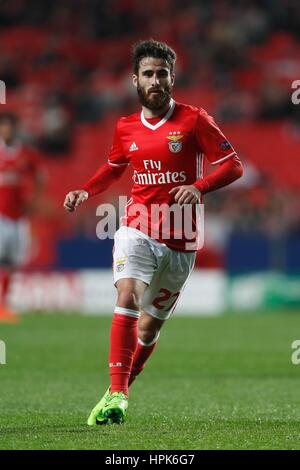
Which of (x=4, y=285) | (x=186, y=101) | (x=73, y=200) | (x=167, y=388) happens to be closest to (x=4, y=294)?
(x=4, y=285)

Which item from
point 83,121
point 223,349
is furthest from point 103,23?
point 223,349

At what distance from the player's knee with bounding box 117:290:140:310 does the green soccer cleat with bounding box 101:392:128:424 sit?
475 millimetres

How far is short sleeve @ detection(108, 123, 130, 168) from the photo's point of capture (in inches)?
237

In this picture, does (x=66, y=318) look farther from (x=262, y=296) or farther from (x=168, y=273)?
(x=168, y=273)

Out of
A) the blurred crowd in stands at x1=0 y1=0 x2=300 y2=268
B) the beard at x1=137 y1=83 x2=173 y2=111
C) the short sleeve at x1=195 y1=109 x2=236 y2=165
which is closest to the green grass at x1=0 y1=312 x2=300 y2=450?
the short sleeve at x1=195 y1=109 x2=236 y2=165

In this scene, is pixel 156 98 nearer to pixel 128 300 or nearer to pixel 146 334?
pixel 128 300

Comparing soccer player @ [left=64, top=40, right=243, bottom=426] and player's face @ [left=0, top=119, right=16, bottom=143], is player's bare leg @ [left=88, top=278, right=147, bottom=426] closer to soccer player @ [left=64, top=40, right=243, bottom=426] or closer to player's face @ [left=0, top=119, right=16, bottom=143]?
soccer player @ [left=64, top=40, right=243, bottom=426]

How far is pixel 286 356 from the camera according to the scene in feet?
32.5

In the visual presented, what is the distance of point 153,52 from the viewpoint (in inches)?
223

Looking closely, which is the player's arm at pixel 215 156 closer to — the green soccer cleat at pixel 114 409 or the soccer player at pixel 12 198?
the green soccer cleat at pixel 114 409

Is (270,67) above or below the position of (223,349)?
above

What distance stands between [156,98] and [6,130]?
22.9 ft

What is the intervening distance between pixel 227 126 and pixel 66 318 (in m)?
6.78

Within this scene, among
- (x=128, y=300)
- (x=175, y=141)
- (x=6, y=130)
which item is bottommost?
(x=128, y=300)
